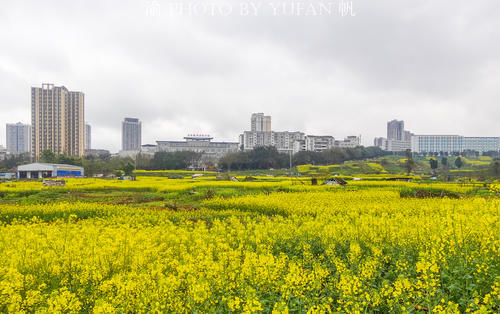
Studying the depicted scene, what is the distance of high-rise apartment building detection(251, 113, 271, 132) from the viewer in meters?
184

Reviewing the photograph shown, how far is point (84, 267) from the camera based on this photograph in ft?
17.0

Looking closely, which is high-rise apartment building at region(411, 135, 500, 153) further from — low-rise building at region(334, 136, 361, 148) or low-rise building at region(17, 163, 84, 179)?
low-rise building at region(17, 163, 84, 179)

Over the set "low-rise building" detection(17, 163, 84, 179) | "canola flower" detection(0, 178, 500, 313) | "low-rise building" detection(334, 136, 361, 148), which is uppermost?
"low-rise building" detection(334, 136, 361, 148)

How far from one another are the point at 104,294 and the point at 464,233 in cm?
648

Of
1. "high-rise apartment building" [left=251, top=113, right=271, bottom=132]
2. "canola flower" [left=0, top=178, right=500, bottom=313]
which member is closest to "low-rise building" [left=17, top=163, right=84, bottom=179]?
"canola flower" [left=0, top=178, right=500, bottom=313]

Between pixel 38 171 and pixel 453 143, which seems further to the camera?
pixel 453 143

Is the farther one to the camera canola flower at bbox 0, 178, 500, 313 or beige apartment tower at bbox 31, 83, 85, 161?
beige apartment tower at bbox 31, 83, 85, 161

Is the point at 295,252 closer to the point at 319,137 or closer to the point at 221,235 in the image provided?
the point at 221,235

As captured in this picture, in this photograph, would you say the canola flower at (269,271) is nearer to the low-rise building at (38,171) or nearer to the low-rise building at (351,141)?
the low-rise building at (38,171)

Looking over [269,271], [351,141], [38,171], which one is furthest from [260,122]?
[269,271]

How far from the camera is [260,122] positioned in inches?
7239

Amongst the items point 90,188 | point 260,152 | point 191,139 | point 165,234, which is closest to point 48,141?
point 191,139

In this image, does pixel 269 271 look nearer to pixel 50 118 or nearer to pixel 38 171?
pixel 38 171

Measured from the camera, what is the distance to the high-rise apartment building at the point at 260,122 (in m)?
184
